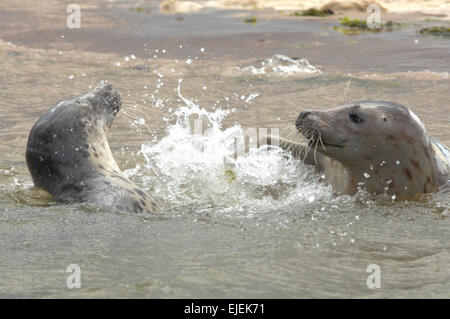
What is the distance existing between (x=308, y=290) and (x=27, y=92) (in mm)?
6157

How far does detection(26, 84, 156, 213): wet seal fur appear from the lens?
15.6 feet

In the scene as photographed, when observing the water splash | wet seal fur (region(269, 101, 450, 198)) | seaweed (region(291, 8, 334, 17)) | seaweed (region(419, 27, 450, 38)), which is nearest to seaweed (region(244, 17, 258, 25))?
seaweed (region(291, 8, 334, 17))

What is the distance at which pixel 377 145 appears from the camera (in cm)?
498

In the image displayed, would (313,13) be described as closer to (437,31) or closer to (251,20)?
(251,20)

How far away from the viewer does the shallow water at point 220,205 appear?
3.82 m

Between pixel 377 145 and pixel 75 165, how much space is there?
1.89 meters

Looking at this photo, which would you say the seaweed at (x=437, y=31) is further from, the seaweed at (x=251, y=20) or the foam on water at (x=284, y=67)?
the seaweed at (x=251, y=20)

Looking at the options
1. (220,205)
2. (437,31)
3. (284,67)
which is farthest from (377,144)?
(437,31)

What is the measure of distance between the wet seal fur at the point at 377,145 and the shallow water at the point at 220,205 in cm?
13

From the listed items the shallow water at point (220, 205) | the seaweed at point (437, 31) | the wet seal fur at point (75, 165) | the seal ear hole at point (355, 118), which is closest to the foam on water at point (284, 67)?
the shallow water at point (220, 205)
